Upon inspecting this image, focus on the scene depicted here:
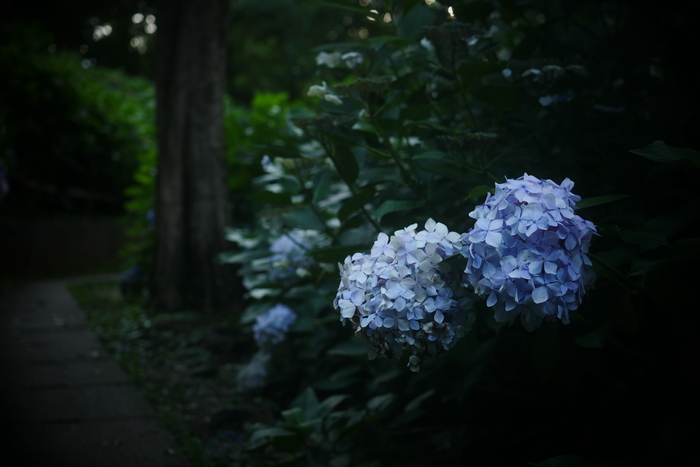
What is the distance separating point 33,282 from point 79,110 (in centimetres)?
217

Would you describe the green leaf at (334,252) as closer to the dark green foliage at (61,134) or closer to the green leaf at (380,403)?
the green leaf at (380,403)

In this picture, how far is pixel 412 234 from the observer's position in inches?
42.6

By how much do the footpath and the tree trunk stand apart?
2.56 feet

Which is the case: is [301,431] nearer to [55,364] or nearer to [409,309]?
[409,309]

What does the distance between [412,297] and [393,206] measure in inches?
16.9

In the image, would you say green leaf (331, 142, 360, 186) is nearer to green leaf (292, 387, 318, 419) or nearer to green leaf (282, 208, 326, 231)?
green leaf (282, 208, 326, 231)

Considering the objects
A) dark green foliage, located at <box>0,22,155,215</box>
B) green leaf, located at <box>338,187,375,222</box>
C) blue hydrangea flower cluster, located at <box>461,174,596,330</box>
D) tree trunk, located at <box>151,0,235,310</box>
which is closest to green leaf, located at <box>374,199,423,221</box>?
green leaf, located at <box>338,187,375,222</box>

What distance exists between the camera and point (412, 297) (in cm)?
101

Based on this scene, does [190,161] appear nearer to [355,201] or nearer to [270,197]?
[270,197]

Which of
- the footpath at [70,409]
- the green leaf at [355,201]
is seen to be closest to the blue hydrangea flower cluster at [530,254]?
the green leaf at [355,201]

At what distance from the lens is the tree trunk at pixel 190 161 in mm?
4234

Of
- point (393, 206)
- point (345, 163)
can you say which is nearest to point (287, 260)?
point (345, 163)

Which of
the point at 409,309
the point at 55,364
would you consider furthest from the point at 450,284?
the point at 55,364

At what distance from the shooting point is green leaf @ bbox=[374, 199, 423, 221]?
1380 millimetres
